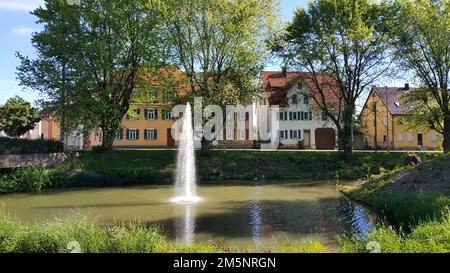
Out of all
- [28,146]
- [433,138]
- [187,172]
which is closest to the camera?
[187,172]

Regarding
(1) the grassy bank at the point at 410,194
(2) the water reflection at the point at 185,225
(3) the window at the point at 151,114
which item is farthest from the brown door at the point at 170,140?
(2) the water reflection at the point at 185,225

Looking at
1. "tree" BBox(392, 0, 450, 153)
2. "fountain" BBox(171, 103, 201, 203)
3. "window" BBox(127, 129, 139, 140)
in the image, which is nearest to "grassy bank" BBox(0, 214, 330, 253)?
"fountain" BBox(171, 103, 201, 203)

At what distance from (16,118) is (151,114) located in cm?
1760

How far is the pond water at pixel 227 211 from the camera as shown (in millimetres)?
13758

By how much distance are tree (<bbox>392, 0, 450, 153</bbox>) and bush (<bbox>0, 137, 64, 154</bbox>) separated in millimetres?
31212

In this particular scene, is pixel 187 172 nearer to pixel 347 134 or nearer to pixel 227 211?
pixel 227 211

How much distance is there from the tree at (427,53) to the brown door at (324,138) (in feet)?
64.1

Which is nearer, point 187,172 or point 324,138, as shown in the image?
point 187,172

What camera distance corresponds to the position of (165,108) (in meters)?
39.6

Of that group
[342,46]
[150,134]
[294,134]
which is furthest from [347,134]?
[150,134]

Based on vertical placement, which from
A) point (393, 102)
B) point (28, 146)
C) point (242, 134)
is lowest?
point (28, 146)

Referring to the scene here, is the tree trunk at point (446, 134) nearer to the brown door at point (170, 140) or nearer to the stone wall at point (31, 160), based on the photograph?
the stone wall at point (31, 160)

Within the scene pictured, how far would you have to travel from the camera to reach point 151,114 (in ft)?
205
